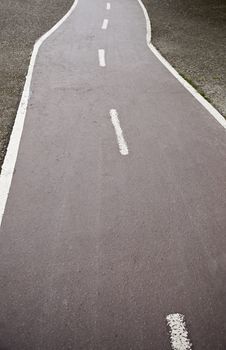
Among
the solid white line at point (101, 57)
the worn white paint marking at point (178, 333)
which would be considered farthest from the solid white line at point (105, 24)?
the worn white paint marking at point (178, 333)

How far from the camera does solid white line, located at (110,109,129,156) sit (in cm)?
681

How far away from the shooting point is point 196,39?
566 inches

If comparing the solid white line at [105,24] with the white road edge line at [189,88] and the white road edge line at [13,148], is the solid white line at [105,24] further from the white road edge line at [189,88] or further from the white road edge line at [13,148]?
the white road edge line at [13,148]

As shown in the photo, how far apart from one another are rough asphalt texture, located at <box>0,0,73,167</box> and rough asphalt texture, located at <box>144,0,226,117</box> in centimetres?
562

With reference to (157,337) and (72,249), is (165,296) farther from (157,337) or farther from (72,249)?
(72,249)

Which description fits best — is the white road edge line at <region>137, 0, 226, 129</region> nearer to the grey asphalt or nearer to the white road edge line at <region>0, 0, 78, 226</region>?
the grey asphalt

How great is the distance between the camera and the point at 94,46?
13.9 m

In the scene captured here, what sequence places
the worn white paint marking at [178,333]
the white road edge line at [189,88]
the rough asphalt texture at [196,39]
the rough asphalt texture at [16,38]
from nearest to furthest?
the worn white paint marking at [178,333] → the white road edge line at [189,88] → the rough asphalt texture at [16,38] → the rough asphalt texture at [196,39]

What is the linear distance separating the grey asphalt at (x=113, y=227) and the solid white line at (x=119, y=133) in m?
0.13

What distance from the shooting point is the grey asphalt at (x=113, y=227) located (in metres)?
3.79

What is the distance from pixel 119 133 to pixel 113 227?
10.1ft

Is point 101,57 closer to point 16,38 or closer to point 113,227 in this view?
point 16,38

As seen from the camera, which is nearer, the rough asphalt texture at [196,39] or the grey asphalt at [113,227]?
the grey asphalt at [113,227]

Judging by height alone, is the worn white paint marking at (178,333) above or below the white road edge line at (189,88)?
below
